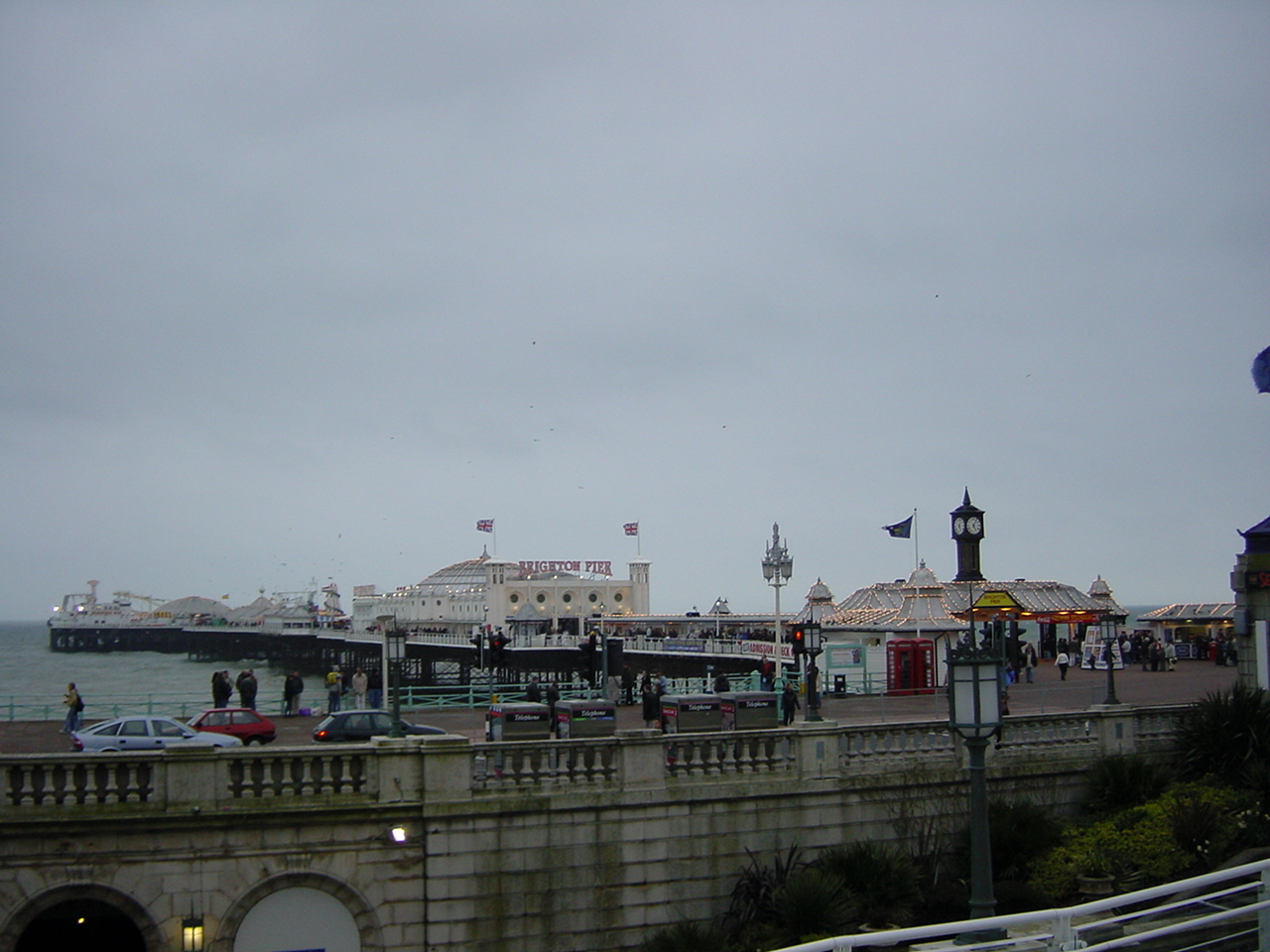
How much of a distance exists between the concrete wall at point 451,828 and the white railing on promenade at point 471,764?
29 mm

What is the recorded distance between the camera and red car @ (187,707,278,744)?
2683cm

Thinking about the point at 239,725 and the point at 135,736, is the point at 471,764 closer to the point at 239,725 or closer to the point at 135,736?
the point at 135,736

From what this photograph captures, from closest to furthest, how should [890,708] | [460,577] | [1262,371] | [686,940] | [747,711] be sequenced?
[686,940] → [747,711] → [1262,371] → [890,708] → [460,577]

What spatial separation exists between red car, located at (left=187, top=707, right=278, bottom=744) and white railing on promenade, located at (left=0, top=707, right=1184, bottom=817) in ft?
35.1

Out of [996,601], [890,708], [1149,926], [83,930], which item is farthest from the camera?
[996,601]

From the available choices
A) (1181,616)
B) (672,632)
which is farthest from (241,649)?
(1181,616)

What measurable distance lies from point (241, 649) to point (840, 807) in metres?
168

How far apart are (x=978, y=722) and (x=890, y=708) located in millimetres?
20677

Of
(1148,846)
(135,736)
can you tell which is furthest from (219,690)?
(1148,846)

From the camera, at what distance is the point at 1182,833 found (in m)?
17.4

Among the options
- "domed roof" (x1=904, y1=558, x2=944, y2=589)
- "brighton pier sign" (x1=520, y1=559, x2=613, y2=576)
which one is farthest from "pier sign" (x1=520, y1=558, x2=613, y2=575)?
"domed roof" (x1=904, y1=558, x2=944, y2=589)

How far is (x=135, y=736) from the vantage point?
76.4 ft

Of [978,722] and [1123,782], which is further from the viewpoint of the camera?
[1123,782]

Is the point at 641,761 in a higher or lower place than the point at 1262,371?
lower
